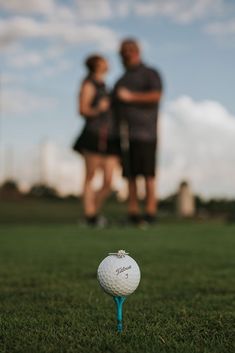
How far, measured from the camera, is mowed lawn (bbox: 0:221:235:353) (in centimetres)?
213

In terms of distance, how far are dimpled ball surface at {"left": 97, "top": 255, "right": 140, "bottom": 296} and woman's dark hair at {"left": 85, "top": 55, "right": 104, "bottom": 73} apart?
757 centimetres

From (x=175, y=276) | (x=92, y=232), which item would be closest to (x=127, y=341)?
(x=175, y=276)

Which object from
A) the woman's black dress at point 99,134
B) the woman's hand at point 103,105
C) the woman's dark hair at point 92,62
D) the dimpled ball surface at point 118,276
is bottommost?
the dimpled ball surface at point 118,276

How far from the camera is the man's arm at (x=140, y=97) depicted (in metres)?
9.20

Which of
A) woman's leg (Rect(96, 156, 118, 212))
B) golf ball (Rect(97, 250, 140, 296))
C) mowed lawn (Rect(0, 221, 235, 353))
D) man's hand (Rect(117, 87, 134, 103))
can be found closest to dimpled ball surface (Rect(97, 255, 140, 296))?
golf ball (Rect(97, 250, 140, 296))

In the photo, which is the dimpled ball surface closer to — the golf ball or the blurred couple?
the golf ball

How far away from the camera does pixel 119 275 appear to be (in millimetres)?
2273

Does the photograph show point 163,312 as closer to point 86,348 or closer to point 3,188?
point 86,348

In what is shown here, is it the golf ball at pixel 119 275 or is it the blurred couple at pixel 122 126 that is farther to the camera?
the blurred couple at pixel 122 126

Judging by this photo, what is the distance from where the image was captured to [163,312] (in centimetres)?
276

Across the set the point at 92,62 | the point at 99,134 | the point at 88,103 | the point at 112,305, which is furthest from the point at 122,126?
the point at 112,305

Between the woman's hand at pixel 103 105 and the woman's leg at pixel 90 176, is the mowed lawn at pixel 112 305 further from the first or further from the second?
the woman's hand at pixel 103 105

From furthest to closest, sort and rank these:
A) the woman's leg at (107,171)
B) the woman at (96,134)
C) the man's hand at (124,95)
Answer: the woman's leg at (107,171), the woman at (96,134), the man's hand at (124,95)

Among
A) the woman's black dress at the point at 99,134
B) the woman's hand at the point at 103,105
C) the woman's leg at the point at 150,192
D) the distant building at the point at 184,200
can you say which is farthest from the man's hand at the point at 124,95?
the distant building at the point at 184,200
